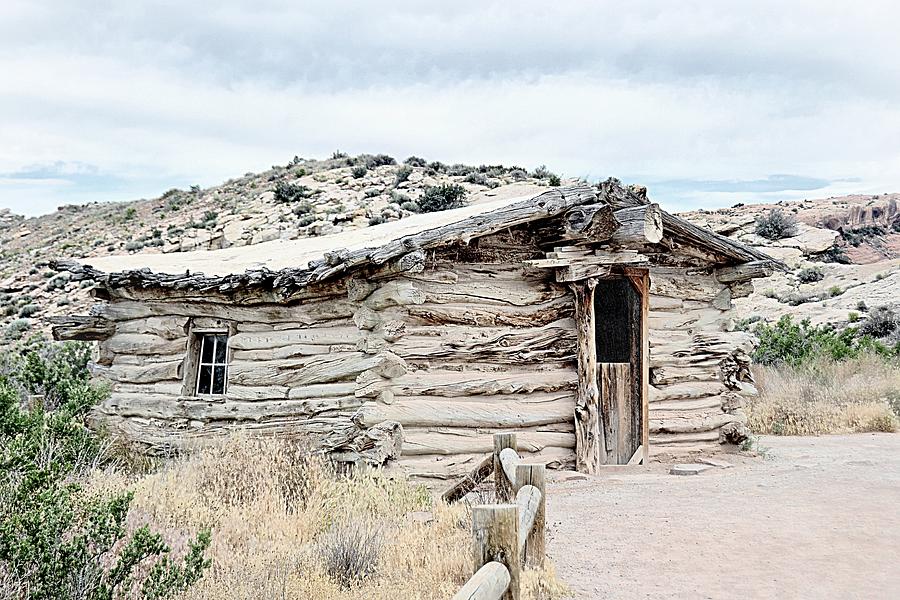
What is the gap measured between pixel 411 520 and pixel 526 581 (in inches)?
80.6

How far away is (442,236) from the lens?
8.78 meters

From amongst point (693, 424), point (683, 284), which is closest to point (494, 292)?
point (683, 284)

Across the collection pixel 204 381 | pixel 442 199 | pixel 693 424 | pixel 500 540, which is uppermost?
pixel 442 199

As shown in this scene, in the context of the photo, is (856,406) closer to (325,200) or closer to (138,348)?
(138,348)

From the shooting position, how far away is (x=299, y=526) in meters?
7.03

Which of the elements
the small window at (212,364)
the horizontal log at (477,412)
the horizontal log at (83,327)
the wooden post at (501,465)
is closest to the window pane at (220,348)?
the small window at (212,364)

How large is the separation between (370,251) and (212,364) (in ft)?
11.9

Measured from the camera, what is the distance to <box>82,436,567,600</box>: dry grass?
5312 mm

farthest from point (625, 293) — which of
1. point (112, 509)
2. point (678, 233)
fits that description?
point (112, 509)

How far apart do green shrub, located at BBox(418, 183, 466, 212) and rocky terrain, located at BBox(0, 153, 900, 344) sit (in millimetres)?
647

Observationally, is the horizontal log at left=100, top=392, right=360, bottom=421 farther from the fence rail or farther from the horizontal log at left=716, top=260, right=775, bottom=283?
the horizontal log at left=716, top=260, right=775, bottom=283

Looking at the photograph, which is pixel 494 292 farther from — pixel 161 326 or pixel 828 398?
pixel 828 398

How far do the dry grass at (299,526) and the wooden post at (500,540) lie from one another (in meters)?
1.02

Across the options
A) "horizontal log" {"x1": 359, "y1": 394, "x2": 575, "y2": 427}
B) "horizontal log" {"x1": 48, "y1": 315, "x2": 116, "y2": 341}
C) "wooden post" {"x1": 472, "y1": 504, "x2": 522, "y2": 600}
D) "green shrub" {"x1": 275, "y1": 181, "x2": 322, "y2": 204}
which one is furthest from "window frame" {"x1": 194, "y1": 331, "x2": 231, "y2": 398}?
"green shrub" {"x1": 275, "y1": 181, "x2": 322, "y2": 204}
